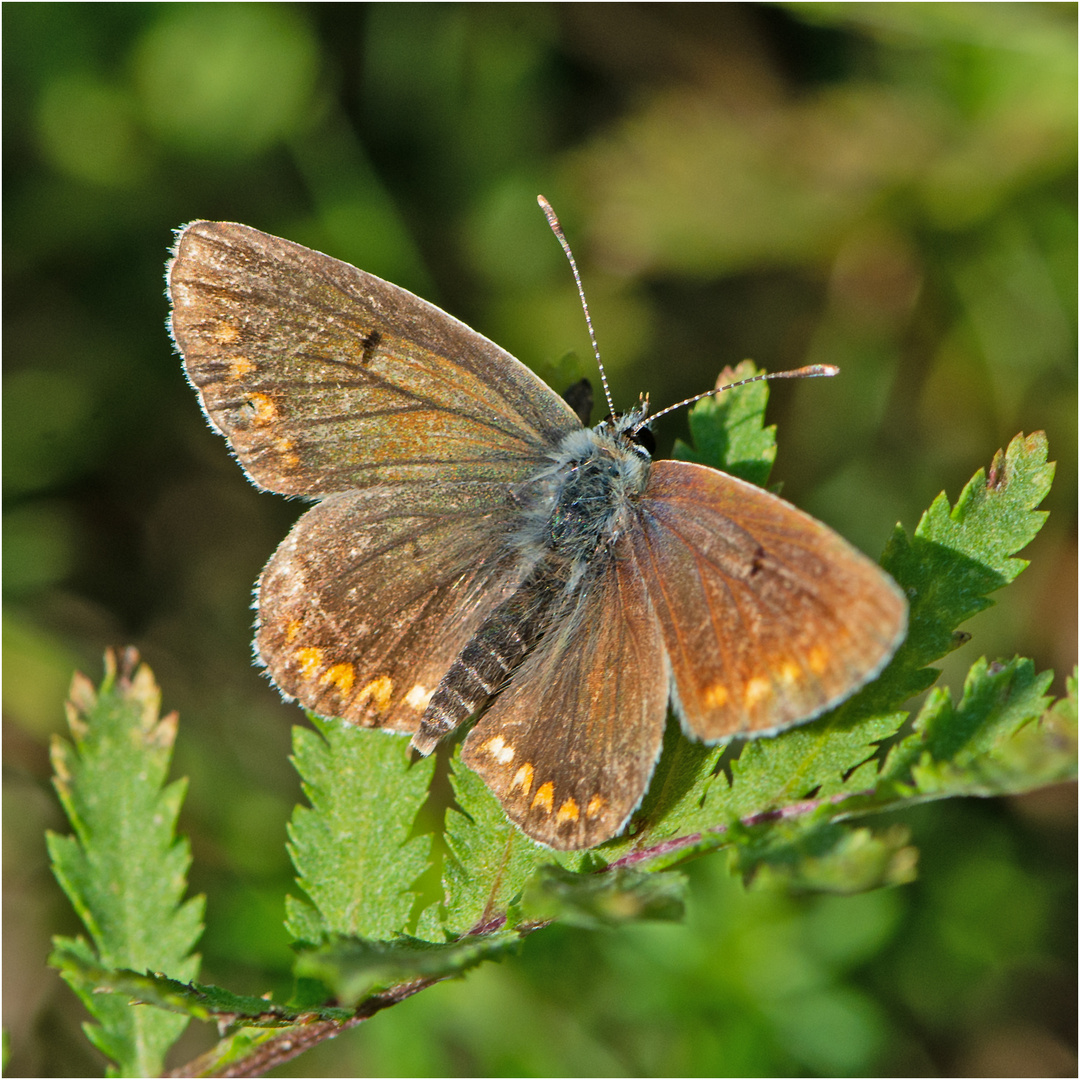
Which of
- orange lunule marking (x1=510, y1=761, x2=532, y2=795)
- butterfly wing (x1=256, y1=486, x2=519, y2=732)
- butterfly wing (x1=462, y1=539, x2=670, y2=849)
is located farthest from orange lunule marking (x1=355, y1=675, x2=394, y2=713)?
orange lunule marking (x1=510, y1=761, x2=532, y2=795)

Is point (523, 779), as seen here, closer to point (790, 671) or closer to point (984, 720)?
point (790, 671)

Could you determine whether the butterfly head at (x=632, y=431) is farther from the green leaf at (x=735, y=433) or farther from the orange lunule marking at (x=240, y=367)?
the orange lunule marking at (x=240, y=367)

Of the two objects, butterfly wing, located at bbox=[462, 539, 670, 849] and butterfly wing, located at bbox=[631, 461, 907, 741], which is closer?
butterfly wing, located at bbox=[631, 461, 907, 741]

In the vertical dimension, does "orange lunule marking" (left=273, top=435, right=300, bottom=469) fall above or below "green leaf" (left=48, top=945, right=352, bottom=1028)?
above

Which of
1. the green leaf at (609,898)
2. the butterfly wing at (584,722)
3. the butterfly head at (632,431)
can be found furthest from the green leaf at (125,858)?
the butterfly head at (632,431)

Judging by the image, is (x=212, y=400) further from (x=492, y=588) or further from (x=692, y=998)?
(x=692, y=998)

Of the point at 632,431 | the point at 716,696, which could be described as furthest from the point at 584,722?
the point at 632,431

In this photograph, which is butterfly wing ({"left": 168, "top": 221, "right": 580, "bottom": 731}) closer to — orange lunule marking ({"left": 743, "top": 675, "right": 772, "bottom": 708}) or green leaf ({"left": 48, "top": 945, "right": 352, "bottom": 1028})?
green leaf ({"left": 48, "top": 945, "right": 352, "bottom": 1028})
